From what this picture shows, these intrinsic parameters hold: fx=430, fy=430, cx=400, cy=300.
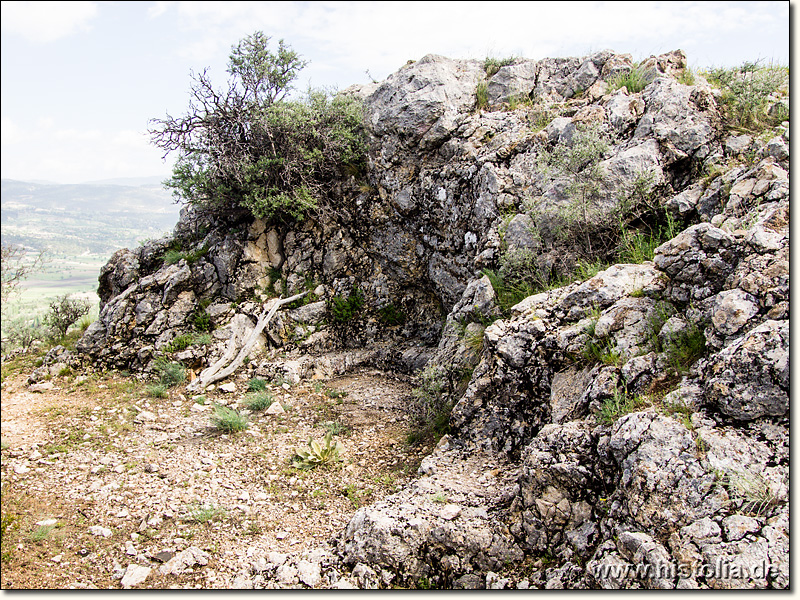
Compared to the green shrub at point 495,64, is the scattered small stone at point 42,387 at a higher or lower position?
lower

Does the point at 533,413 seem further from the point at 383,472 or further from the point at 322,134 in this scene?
the point at 322,134

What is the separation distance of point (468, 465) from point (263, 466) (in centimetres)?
367

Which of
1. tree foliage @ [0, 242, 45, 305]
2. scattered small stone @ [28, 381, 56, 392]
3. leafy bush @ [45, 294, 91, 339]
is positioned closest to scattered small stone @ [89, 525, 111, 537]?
scattered small stone @ [28, 381, 56, 392]

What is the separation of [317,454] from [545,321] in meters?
4.36

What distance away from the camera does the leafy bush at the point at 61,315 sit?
47.0 feet

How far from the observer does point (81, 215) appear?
79.8ft

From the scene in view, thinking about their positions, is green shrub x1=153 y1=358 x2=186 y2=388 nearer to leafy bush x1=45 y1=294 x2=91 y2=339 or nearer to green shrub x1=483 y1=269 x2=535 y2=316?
leafy bush x1=45 y1=294 x2=91 y2=339

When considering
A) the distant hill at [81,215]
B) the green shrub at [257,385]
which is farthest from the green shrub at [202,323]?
the distant hill at [81,215]

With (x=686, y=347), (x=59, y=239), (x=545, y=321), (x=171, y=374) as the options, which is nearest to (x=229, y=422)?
(x=171, y=374)

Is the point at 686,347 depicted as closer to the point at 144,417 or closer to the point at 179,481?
the point at 179,481

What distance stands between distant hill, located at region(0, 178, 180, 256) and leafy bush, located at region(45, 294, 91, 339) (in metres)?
1.77

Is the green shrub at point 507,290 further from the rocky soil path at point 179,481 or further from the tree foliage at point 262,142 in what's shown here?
the tree foliage at point 262,142

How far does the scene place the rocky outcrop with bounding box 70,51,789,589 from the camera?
3646 millimetres

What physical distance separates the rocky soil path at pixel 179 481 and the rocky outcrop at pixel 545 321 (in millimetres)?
1237
